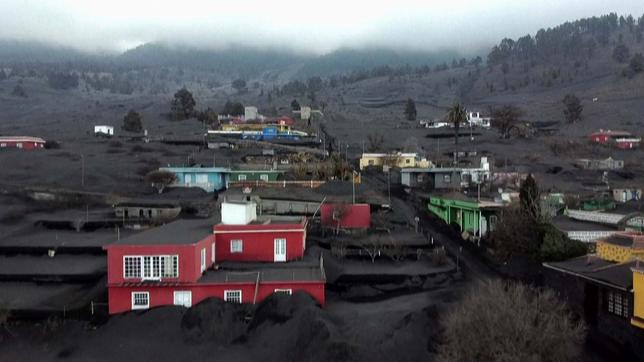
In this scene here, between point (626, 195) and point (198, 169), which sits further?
point (198, 169)

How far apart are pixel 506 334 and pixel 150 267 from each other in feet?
44.2

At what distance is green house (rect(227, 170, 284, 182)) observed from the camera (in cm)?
5100

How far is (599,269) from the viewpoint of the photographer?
2197 centimetres

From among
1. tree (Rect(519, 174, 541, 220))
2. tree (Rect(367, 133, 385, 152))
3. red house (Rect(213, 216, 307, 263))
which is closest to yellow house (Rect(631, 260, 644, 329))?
tree (Rect(519, 174, 541, 220))

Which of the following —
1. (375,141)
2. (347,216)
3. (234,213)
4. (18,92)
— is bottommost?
(347,216)

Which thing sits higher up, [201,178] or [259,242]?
[201,178]

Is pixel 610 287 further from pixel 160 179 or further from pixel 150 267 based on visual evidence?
pixel 160 179

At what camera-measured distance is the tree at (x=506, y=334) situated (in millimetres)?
15875

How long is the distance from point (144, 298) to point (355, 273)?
9.25 meters

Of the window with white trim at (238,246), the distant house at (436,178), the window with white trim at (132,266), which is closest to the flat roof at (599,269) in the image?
the window with white trim at (238,246)

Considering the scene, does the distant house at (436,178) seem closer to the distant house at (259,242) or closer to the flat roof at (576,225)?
the flat roof at (576,225)

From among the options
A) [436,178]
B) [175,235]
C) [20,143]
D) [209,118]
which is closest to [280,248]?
[175,235]

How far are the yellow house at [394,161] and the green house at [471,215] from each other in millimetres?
17239

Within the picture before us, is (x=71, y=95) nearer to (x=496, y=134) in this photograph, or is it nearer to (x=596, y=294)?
(x=496, y=134)
